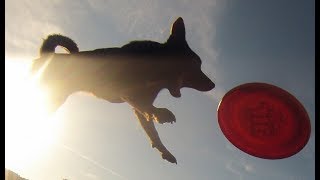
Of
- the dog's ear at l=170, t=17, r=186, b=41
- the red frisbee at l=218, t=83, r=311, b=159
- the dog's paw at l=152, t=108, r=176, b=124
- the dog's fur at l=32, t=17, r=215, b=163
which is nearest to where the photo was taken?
the red frisbee at l=218, t=83, r=311, b=159

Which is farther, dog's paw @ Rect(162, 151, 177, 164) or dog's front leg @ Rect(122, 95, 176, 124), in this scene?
dog's paw @ Rect(162, 151, 177, 164)

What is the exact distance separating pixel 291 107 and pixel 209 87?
6.31 ft

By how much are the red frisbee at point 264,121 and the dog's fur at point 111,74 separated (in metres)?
1.04

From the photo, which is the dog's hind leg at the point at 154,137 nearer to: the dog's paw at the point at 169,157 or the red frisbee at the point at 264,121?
the dog's paw at the point at 169,157

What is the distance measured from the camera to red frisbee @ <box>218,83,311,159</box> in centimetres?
469

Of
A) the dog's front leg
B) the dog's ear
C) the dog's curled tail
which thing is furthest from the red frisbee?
the dog's curled tail

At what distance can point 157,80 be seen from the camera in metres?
6.03

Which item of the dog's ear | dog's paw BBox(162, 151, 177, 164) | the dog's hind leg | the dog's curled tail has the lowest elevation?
dog's paw BBox(162, 151, 177, 164)

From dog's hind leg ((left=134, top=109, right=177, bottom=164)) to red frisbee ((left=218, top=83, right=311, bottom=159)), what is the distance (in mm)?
1278

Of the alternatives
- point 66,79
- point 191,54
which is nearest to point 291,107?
point 191,54

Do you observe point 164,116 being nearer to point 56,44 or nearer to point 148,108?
point 148,108

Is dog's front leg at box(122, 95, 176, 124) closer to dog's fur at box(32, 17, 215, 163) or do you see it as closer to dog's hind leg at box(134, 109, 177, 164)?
dog's fur at box(32, 17, 215, 163)
